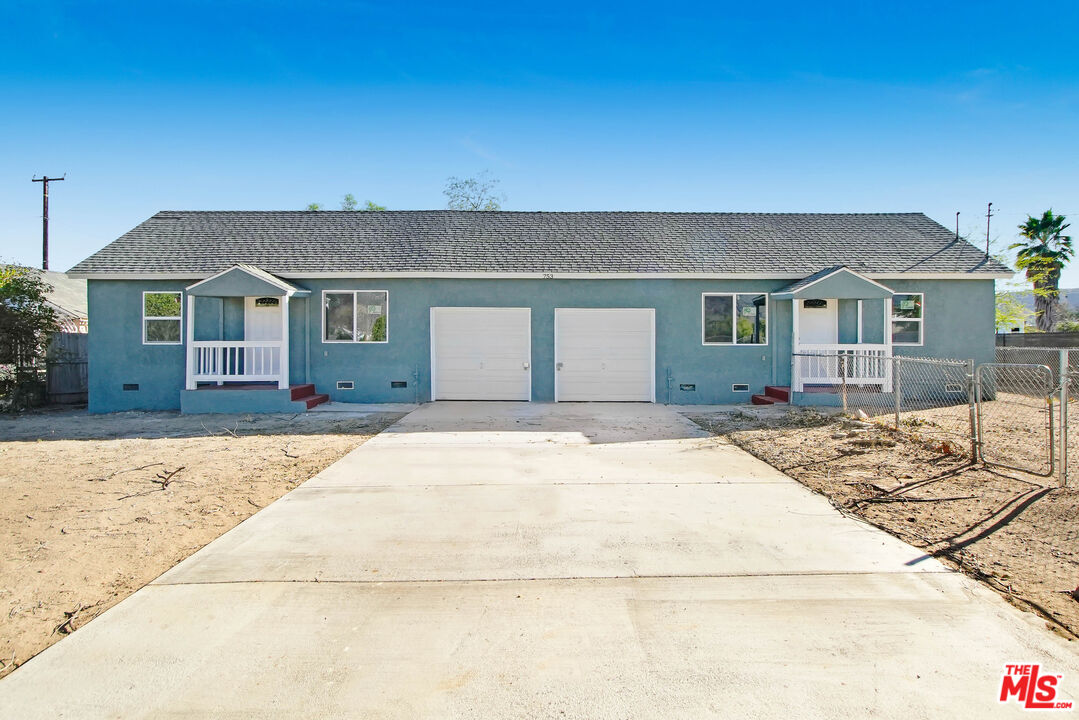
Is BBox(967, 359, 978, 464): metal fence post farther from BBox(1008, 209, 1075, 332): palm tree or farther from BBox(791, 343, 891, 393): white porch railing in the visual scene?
BBox(1008, 209, 1075, 332): palm tree

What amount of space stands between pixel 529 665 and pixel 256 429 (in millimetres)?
8931

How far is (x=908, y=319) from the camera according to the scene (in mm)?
13523

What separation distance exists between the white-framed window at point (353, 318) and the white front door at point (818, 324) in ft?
32.7

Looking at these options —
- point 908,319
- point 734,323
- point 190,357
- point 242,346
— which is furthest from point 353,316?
point 908,319

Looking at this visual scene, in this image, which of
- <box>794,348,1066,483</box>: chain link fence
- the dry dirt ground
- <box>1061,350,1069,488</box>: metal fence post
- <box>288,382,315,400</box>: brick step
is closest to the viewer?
the dry dirt ground

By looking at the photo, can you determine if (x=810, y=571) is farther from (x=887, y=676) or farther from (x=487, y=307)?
(x=487, y=307)

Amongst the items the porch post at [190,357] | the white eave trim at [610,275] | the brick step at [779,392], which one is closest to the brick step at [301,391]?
the porch post at [190,357]

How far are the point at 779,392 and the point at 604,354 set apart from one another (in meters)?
4.01

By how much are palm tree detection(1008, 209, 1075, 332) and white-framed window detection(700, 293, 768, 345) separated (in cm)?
2318

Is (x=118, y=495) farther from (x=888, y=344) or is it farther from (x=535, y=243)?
(x=888, y=344)

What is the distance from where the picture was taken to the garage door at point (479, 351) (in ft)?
44.8

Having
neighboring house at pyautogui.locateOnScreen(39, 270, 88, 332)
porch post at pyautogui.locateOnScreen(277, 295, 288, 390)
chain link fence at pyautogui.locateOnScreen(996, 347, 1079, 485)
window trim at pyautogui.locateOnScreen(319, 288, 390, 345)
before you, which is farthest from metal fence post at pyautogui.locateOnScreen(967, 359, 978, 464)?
neighboring house at pyautogui.locateOnScreen(39, 270, 88, 332)

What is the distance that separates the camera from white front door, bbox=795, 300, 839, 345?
13.7 m

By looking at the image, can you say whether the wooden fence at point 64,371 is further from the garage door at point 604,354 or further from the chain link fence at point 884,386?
the chain link fence at point 884,386
